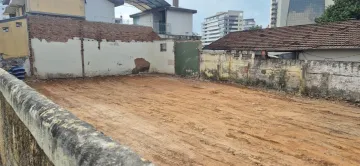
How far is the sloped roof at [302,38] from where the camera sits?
1295cm

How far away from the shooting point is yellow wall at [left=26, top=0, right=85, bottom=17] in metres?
16.2

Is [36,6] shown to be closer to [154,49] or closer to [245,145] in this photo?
[154,49]

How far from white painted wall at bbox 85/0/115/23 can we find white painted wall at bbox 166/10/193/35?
5348 mm

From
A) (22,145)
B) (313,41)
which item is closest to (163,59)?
(313,41)

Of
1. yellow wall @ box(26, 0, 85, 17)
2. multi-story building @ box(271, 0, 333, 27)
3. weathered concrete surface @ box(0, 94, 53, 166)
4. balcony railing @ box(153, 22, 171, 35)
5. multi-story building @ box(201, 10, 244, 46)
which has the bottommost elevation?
weathered concrete surface @ box(0, 94, 53, 166)

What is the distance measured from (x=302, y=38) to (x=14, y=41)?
1658 centimetres

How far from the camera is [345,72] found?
840cm

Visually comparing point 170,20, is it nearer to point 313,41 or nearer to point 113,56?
point 113,56

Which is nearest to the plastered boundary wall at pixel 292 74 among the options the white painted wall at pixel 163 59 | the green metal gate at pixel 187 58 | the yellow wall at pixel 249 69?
the yellow wall at pixel 249 69

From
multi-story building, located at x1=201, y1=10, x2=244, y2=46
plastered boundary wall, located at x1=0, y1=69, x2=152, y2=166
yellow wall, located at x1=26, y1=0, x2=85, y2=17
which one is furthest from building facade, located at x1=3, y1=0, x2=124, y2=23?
multi-story building, located at x1=201, y1=10, x2=244, y2=46

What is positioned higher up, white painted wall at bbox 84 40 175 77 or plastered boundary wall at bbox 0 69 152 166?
white painted wall at bbox 84 40 175 77

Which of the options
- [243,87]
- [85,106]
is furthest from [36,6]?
[243,87]

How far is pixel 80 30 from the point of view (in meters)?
14.4

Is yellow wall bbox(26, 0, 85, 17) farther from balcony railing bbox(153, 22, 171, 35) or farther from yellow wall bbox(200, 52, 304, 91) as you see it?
yellow wall bbox(200, 52, 304, 91)
